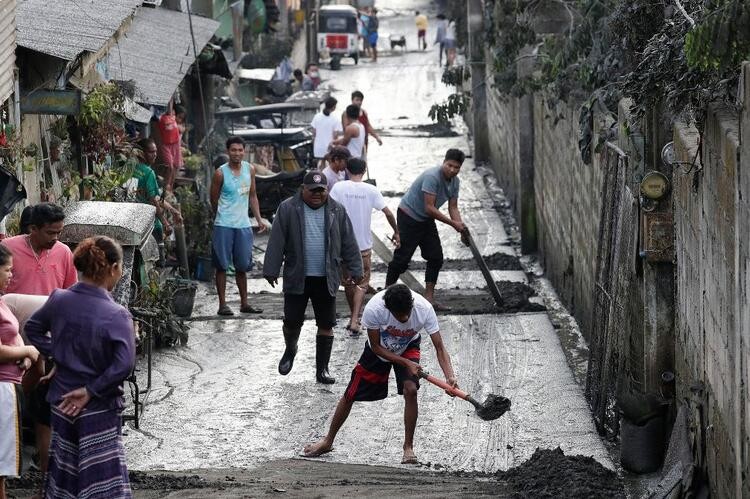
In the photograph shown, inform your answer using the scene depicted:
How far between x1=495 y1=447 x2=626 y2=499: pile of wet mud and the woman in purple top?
2.56 meters

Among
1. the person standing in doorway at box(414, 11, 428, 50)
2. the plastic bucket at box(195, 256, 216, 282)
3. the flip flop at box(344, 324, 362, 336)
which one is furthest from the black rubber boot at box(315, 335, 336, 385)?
the person standing in doorway at box(414, 11, 428, 50)

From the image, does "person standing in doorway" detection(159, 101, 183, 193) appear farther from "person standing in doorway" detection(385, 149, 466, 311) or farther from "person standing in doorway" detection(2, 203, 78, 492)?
"person standing in doorway" detection(2, 203, 78, 492)

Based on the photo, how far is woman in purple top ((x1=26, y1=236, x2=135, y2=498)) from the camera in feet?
22.2

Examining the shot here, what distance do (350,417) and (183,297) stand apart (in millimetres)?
3312

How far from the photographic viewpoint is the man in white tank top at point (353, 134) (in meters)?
19.5

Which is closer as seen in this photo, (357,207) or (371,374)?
(371,374)

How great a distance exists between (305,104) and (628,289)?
16.4 metres

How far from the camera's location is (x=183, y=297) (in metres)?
13.4

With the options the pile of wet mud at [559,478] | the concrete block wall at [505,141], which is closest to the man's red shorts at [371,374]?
the pile of wet mud at [559,478]

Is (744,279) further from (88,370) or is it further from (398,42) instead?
(398,42)

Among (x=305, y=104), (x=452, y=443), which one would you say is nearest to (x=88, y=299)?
(x=452, y=443)

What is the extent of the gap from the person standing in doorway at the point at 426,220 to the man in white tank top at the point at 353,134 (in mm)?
5457

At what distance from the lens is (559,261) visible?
15094 millimetres

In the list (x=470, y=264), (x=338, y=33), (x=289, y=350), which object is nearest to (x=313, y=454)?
(x=289, y=350)
